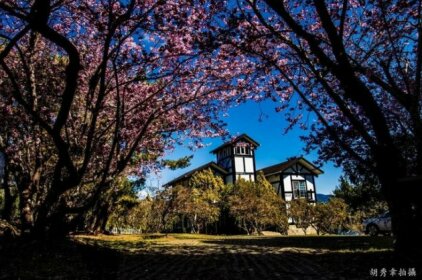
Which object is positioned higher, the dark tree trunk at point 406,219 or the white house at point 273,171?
the white house at point 273,171

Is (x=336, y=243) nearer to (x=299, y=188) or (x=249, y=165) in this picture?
(x=249, y=165)

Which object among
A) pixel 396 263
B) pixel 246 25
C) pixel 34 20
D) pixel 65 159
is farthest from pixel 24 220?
pixel 396 263

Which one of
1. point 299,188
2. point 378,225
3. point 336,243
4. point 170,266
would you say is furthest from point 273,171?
point 170,266

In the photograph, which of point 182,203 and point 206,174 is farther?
point 206,174

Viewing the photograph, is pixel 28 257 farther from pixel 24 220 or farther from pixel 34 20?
pixel 34 20

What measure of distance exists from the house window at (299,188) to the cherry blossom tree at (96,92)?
93.9 ft

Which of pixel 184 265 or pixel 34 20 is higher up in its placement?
pixel 34 20

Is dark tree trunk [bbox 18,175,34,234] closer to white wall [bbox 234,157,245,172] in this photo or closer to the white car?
the white car

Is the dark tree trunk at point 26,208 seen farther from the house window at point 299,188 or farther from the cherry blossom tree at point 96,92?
the house window at point 299,188

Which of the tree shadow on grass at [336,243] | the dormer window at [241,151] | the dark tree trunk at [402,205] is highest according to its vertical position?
the dormer window at [241,151]

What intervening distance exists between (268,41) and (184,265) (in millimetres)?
6572

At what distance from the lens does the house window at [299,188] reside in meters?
41.4

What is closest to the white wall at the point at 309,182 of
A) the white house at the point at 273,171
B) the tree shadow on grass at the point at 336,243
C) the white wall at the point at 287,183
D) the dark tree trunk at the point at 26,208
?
the white house at the point at 273,171

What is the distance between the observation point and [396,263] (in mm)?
6527
